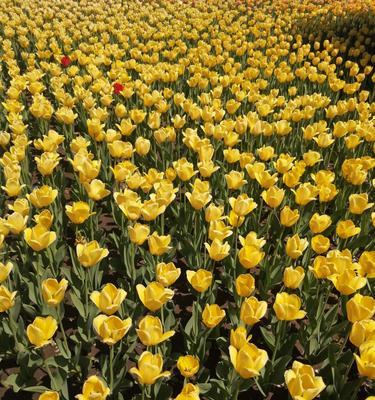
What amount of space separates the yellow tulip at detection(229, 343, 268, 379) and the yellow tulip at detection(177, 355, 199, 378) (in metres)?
0.26

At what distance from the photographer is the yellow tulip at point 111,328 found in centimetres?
223

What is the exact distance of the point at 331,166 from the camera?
6.10 m

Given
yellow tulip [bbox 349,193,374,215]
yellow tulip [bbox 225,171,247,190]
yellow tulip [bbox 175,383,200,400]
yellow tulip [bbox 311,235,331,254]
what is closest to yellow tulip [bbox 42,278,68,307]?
yellow tulip [bbox 175,383,200,400]

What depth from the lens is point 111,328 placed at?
2.29 metres

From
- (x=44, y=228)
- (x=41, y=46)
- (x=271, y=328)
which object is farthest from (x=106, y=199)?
(x=41, y=46)

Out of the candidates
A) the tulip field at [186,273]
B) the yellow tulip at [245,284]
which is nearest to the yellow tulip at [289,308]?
the tulip field at [186,273]

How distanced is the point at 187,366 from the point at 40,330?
2.48 feet

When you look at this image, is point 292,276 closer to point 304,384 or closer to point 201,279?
point 201,279

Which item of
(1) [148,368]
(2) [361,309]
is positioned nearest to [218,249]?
(2) [361,309]

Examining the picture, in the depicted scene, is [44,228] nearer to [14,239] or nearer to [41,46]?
[14,239]

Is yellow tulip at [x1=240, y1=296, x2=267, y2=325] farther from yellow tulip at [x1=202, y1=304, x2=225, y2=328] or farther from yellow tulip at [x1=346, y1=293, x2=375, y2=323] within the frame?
yellow tulip at [x1=346, y1=293, x2=375, y2=323]

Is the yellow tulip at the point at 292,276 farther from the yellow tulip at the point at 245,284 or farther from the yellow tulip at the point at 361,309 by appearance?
the yellow tulip at the point at 361,309

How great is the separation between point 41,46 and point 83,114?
2.46m

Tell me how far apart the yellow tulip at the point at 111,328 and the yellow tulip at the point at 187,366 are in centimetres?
32
